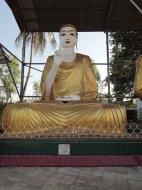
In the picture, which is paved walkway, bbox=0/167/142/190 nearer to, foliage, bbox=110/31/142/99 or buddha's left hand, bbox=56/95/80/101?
buddha's left hand, bbox=56/95/80/101

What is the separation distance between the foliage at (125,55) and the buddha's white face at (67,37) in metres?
5.07

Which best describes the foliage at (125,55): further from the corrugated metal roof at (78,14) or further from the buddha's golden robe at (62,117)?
the buddha's golden robe at (62,117)

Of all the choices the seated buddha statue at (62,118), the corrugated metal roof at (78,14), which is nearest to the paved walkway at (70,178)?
the seated buddha statue at (62,118)

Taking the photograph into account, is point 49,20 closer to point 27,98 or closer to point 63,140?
point 27,98

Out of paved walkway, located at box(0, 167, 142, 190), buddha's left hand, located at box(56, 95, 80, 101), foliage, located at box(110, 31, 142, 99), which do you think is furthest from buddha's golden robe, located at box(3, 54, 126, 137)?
foliage, located at box(110, 31, 142, 99)

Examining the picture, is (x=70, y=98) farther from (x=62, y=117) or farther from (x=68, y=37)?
(x=68, y=37)

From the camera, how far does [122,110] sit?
17.7 ft

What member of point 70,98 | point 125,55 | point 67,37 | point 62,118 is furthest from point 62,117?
point 125,55

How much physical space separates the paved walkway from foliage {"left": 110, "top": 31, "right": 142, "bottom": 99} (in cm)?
699

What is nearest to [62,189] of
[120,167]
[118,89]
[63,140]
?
[63,140]

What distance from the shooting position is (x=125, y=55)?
1234cm

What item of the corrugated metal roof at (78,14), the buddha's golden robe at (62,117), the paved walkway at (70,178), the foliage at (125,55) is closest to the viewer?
the paved walkway at (70,178)

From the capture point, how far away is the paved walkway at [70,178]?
12.5 feet

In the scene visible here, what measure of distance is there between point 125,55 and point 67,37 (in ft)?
20.5
